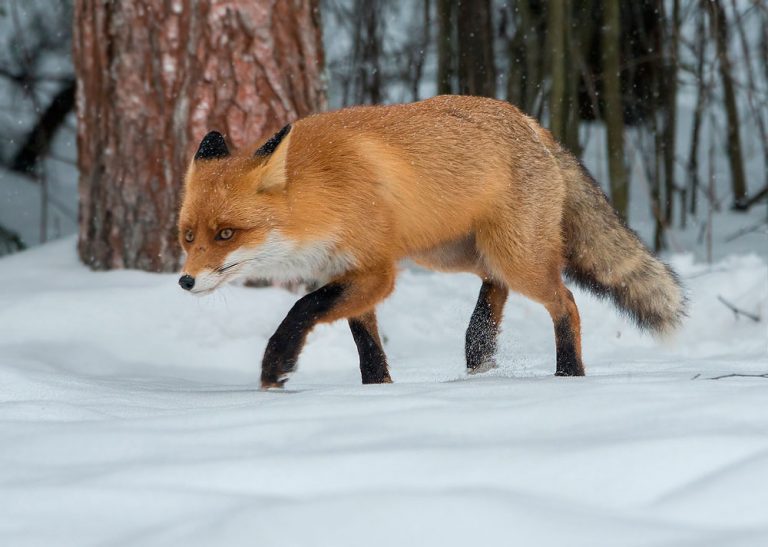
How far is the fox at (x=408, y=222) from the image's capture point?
3.35 metres

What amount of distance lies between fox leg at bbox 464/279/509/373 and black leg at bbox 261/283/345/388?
104cm

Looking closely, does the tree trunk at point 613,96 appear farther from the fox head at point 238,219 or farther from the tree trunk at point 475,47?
the fox head at point 238,219

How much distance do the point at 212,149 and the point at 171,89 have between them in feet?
4.58

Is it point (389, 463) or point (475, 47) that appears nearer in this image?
point (389, 463)

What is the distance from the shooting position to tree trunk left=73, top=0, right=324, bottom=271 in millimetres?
4812

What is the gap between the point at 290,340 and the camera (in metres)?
3.34

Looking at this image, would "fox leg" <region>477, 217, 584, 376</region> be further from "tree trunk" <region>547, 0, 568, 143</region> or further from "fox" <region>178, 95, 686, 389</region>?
"tree trunk" <region>547, 0, 568, 143</region>

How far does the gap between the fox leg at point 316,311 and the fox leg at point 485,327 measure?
→ 88 cm

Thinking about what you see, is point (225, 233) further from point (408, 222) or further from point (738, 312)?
point (738, 312)

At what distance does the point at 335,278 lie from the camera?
3.49m

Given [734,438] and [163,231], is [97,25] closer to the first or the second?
[163,231]

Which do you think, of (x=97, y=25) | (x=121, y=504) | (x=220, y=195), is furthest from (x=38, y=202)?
(x=121, y=504)

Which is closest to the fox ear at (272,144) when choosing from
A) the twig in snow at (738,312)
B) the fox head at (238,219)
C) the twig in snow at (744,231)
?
the fox head at (238,219)

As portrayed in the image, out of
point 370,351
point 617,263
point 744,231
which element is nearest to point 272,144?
point 370,351
